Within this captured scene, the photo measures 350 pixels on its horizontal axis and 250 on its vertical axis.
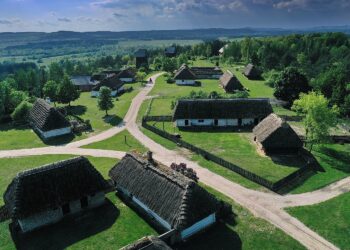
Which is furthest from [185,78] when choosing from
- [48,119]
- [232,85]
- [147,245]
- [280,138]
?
[147,245]

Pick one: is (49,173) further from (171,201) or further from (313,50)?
(313,50)

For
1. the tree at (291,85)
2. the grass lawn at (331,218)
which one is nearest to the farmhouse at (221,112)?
the tree at (291,85)

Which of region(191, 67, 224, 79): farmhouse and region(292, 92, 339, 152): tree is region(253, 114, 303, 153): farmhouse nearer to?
region(292, 92, 339, 152): tree

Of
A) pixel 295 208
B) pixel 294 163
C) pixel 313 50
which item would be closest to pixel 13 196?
pixel 295 208

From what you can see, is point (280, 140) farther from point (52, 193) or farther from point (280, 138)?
point (52, 193)

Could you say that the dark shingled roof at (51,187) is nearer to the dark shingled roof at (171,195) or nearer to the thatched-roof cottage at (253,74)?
the dark shingled roof at (171,195)
